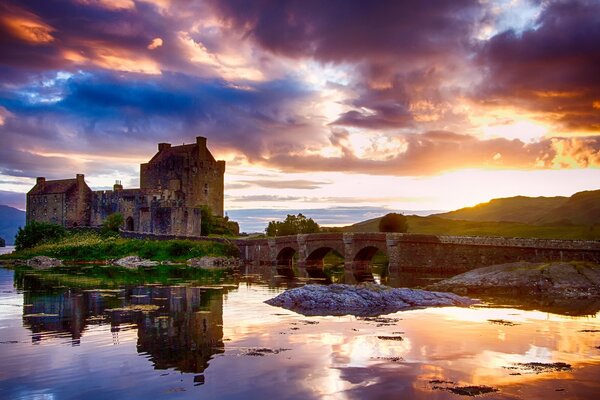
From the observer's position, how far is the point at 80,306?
27.1 meters

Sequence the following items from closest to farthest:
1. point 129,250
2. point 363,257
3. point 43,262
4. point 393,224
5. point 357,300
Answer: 1. point 357,300
2. point 363,257
3. point 43,262
4. point 129,250
5. point 393,224

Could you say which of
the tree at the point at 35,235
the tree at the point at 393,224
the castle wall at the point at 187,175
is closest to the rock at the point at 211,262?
the castle wall at the point at 187,175

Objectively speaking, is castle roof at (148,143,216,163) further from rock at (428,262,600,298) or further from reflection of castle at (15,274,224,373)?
rock at (428,262,600,298)

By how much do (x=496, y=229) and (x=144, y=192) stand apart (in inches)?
2073

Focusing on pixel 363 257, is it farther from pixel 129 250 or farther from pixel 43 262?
pixel 43 262

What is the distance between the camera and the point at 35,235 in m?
79.9

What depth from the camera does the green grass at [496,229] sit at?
68438mm

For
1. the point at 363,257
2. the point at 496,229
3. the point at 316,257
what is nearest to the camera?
the point at 363,257

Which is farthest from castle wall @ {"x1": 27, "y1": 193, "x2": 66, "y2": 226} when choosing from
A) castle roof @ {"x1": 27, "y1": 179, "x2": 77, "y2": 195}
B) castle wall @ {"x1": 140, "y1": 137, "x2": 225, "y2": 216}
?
castle wall @ {"x1": 140, "y1": 137, "x2": 225, "y2": 216}

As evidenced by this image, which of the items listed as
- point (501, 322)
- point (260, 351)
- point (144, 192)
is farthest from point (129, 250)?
point (260, 351)

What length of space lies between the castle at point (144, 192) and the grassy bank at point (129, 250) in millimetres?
11131

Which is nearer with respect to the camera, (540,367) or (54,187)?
(540,367)

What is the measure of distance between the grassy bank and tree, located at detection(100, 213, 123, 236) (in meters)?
5.71

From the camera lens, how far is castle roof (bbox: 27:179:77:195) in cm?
9325
